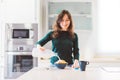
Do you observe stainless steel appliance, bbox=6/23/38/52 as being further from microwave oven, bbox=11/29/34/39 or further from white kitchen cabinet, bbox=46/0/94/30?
white kitchen cabinet, bbox=46/0/94/30

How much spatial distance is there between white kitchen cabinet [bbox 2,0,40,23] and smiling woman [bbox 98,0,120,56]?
3.99ft

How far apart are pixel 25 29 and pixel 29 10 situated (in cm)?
32

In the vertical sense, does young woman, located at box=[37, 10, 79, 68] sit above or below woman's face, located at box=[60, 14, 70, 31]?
below

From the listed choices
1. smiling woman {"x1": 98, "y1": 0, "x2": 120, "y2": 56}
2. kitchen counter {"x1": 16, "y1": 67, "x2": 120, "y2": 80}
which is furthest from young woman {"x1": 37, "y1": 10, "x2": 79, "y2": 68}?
smiling woman {"x1": 98, "y1": 0, "x2": 120, "y2": 56}

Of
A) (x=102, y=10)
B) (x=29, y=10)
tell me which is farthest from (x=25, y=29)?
(x=102, y=10)

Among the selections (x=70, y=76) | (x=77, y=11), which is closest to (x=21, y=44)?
(x=77, y=11)

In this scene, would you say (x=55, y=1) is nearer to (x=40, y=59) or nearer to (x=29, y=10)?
(x=29, y=10)

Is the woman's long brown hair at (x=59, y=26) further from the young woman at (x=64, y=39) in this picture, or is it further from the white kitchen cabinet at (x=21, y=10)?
the white kitchen cabinet at (x=21, y=10)

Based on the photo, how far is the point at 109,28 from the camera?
3.96m

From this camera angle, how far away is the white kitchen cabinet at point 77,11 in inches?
148

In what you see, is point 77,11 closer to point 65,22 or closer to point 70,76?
point 65,22

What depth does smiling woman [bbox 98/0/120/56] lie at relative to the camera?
393 centimetres

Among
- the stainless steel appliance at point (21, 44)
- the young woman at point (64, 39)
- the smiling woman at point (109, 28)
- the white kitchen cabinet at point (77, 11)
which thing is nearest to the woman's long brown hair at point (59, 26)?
the young woman at point (64, 39)

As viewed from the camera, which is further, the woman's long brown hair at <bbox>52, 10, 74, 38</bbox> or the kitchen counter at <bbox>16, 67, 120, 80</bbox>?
the woman's long brown hair at <bbox>52, 10, 74, 38</bbox>
